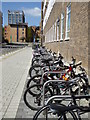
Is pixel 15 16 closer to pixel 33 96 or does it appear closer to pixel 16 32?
pixel 16 32

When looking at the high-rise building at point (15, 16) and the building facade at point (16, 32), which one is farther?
the high-rise building at point (15, 16)

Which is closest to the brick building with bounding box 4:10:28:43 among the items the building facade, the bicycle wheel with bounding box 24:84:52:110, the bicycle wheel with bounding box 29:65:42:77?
the building facade

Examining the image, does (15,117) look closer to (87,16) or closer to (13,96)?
(13,96)

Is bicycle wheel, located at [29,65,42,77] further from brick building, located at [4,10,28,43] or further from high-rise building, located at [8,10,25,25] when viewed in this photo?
high-rise building, located at [8,10,25,25]

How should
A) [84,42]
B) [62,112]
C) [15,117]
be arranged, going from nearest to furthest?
[62,112]
[15,117]
[84,42]

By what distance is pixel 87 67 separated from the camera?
496 centimetres

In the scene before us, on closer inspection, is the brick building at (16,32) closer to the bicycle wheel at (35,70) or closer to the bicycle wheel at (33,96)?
the bicycle wheel at (35,70)

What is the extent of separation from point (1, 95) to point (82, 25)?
10.9 ft

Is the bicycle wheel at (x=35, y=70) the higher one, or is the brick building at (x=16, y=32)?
the brick building at (x=16, y=32)

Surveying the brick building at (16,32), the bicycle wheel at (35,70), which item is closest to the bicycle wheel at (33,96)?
the bicycle wheel at (35,70)

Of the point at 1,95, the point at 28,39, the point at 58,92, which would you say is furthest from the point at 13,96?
the point at 28,39

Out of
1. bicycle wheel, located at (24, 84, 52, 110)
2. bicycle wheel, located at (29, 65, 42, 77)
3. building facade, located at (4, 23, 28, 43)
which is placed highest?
building facade, located at (4, 23, 28, 43)

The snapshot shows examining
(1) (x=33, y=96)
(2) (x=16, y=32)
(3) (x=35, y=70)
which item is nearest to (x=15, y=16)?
(2) (x=16, y=32)

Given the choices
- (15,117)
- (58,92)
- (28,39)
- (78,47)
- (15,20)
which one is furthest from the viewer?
(15,20)
